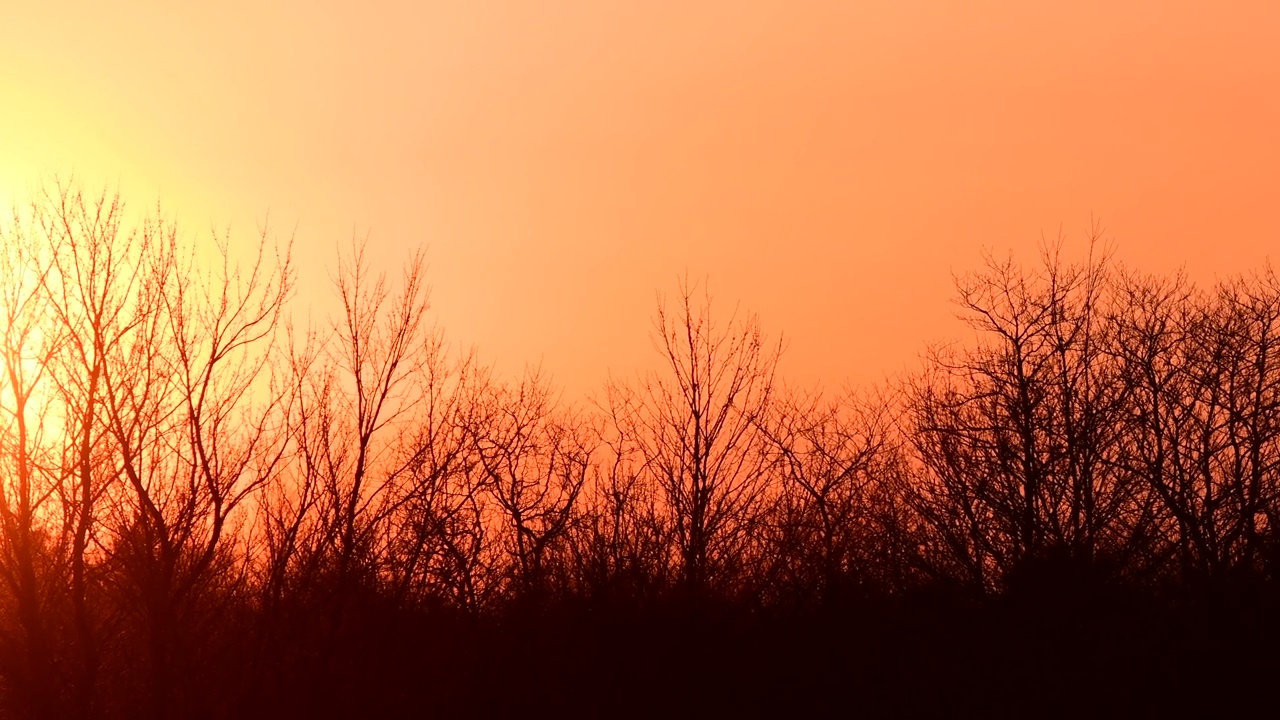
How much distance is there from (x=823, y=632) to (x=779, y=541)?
2.31 meters

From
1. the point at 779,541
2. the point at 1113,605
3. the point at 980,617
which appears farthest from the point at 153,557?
the point at 1113,605

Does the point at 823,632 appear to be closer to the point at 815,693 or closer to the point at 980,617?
the point at 815,693

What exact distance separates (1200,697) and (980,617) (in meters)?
3.72

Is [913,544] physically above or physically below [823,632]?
above

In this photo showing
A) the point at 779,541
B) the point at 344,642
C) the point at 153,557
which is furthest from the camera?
the point at 779,541

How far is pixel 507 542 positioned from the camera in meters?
23.4

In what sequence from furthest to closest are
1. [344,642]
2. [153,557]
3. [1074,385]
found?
1. [1074,385]
2. [344,642]
3. [153,557]

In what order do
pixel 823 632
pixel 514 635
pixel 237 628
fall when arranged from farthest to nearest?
pixel 823 632 < pixel 514 635 < pixel 237 628

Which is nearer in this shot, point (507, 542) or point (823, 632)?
point (823, 632)

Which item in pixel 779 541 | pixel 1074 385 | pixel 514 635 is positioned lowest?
pixel 514 635

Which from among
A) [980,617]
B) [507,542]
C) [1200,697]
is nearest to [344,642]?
[507,542]

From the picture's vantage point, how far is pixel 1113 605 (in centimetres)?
2212

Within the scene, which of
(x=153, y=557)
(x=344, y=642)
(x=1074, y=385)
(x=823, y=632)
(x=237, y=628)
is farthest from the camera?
(x=1074, y=385)

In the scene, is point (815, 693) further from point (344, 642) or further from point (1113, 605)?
point (344, 642)
